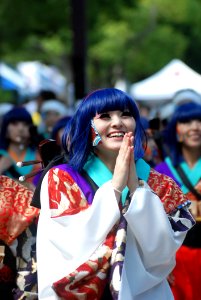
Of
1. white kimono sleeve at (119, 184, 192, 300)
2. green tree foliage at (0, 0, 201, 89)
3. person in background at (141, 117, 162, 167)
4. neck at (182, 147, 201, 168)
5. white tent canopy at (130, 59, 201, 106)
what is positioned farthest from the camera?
green tree foliage at (0, 0, 201, 89)

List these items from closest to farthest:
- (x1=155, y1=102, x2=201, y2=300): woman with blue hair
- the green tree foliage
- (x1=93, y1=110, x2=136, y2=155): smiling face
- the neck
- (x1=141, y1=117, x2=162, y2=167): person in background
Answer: (x1=93, y1=110, x2=136, y2=155): smiling face → (x1=155, y1=102, x2=201, y2=300): woman with blue hair → the neck → (x1=141, y1=117, x2=162, y2=167): person in background → the green tree foliage

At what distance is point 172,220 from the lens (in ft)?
13.0

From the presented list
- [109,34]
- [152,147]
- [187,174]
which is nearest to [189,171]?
[187,174]

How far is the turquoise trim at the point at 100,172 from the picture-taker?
3.99 metres

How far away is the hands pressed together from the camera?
3.78 m

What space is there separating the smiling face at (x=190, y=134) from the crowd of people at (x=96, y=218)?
220cm

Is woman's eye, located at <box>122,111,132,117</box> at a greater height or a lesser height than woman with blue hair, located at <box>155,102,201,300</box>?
greater

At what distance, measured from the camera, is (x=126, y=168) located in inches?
149

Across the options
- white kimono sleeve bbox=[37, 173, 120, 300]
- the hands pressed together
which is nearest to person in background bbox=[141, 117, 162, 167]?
the hands pressed together

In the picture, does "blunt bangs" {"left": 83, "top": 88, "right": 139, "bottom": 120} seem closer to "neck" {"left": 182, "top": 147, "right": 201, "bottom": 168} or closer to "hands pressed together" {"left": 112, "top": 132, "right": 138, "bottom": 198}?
"hands pressed together" {"left": 112, "top": 132, "right": 138, "bottom": 198}

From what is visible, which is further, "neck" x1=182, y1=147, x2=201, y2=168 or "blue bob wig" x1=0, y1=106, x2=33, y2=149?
"blue bob wig" x1=0, y1=106, x2=33, y2=149

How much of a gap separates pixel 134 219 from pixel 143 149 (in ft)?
1.83

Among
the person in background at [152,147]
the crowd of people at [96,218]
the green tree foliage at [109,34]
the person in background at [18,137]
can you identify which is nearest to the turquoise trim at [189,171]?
the person in background at [152,147]

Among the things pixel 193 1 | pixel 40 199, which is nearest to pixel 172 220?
pixel 40 199
